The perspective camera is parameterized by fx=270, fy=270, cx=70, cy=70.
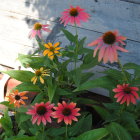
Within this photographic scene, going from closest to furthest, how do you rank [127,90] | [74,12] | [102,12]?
[127,90] < [74,12] < [102,12]

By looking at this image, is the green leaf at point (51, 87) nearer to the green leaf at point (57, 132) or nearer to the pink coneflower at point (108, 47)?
the green leaf at point (57, 132)

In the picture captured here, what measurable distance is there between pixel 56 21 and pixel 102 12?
10.9 inches

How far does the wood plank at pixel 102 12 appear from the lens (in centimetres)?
134

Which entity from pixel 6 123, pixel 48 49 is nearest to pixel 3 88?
pixel 6 123

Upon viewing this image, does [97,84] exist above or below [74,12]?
below

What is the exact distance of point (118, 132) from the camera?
1.04 m

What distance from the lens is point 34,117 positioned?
1.00 m

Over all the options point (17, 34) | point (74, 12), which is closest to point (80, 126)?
point (74, 12)

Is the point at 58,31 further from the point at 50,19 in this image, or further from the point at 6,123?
the point at 6,123

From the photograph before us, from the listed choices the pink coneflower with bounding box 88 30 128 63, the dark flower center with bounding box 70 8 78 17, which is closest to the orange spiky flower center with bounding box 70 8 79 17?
the dark flower center with bounding box 70 8 78 17

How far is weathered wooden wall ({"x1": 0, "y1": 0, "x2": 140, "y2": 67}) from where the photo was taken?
1353 millimetres

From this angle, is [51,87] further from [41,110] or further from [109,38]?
[109,38]

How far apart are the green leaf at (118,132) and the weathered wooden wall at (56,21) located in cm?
44

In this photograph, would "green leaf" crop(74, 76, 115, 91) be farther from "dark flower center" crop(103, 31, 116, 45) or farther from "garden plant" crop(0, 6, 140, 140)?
"dark flower center" crop(103, 31, 116, 45)
